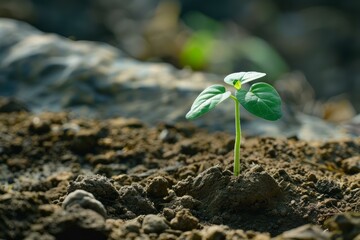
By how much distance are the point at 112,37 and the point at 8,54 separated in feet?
11.8

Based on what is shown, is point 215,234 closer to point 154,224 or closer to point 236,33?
point 154,224

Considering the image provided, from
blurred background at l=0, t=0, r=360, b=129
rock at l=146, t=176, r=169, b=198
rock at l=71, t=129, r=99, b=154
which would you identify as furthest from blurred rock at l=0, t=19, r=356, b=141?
blurred background at l=0, t=0, r=360, b=129

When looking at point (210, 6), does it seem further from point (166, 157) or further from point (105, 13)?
point (166, 157)

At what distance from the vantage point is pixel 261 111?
5.48 ft

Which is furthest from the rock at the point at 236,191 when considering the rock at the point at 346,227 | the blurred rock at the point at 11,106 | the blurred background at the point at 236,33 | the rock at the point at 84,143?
the blurred background at the point at 236,33

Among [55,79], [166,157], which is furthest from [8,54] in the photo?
[166,157]

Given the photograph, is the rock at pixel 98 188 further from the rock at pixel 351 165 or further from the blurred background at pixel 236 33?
the blurred background at pixel 236 33

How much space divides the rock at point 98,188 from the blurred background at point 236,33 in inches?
126

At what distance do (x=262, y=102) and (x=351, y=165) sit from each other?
2.44ft

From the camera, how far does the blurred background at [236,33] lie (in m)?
5.85

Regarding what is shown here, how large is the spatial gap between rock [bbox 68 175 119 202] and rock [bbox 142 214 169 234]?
0.69ft

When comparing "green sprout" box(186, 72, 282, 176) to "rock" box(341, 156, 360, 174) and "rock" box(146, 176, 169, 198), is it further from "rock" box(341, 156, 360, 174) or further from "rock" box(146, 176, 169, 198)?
"rock" box(341, 156, 360, 174)

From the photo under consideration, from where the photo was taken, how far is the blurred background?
5852mm

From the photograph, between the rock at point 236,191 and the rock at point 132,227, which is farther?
the rock at point 236,191
